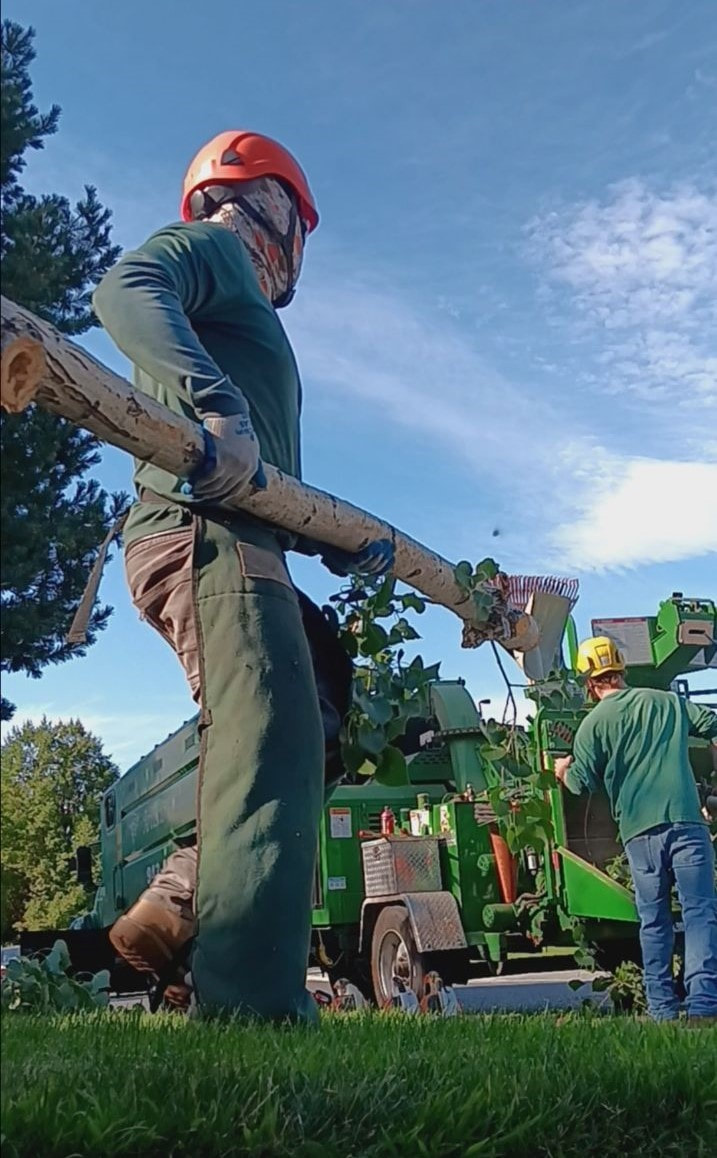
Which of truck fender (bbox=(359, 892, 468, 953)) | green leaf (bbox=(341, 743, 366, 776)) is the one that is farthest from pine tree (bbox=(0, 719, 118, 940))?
truck fender (bbox=(359, 892, 468, 953))

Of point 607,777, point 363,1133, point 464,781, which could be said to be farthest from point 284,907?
point 464,781

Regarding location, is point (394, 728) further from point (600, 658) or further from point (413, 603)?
point (600, 658)

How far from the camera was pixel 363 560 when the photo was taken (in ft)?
10.5

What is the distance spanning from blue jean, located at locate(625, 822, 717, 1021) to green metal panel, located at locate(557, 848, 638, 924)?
0.88 m

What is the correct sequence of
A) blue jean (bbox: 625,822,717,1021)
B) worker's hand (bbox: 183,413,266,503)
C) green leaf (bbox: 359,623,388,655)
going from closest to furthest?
1. worker's hand (bbox: 183,413,266,503)
2. green leaf (bbox: 359,623,388,655)
3. blue jean (bbox: 625,822,717,1021)

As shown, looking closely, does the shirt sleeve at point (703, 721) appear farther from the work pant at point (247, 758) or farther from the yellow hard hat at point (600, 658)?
the work pant at point (247, 758)

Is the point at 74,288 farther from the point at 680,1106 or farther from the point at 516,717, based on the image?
the point at 516,717

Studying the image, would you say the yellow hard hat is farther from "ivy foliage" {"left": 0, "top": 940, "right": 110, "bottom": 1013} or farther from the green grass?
"ivy foliage" {"left": 0, "top": 940, "right": 110, "bottom": 1013}

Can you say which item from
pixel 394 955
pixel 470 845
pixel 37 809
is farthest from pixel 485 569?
pixel 394 955

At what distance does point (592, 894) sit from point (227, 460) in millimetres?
4534

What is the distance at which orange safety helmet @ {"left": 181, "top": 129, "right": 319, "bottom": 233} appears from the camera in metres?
3.20

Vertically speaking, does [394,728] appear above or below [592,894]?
above

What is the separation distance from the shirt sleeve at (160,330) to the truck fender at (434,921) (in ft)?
17.6

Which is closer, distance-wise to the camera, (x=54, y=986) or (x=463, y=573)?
(x=54, y=986)
